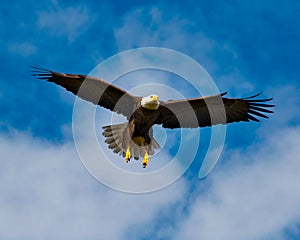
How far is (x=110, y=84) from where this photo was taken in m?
24.9

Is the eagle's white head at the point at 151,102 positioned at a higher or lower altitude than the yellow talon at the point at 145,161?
higher

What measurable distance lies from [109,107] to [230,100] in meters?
3.59

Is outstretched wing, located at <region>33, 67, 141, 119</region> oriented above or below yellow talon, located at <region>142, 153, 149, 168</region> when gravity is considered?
above

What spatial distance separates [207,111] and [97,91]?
3.32m

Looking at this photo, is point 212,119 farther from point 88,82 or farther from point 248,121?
point 88,82

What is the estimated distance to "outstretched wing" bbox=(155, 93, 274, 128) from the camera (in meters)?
25.2

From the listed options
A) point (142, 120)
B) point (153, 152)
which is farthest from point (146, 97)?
point (153, 152)

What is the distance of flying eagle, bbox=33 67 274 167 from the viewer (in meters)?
25.0

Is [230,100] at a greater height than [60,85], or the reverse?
[60,85]

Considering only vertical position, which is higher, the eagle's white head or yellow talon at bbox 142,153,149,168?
the eagle's white head

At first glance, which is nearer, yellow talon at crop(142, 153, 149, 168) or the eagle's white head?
the eagle's white head

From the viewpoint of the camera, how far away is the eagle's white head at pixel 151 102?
80.5 feet

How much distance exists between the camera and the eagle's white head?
80.5 ft

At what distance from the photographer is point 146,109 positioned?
24.8 metres
